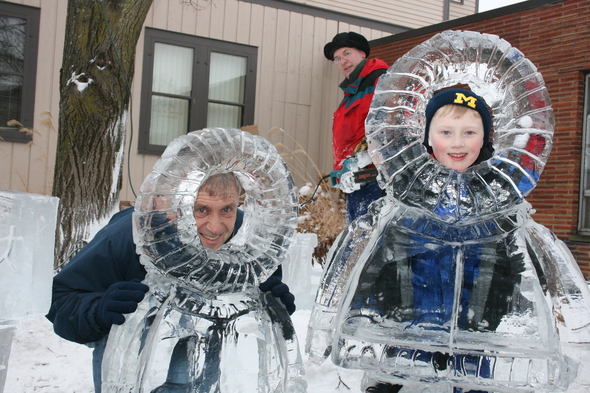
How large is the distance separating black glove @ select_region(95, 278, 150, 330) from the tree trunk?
8.42 feet

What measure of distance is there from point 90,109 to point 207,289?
279 centimetres

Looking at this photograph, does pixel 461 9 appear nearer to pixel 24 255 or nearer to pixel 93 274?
pixel 93 274

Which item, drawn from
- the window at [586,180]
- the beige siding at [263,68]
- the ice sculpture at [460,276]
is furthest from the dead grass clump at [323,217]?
the ice sculpture at [460,276]

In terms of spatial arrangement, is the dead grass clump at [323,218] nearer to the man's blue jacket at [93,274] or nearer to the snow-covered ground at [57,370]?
the snow-covered ground at [57,370]

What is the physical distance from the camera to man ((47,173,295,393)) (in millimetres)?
1857

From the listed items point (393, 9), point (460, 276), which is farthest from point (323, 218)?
point (393, 9)

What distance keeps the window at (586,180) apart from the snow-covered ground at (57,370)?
483cm

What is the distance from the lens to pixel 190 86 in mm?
8328

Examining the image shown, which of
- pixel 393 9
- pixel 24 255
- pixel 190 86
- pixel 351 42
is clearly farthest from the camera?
pixel 393 9

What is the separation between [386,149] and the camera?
1772 millimetres

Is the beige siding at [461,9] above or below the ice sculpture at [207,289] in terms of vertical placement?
above

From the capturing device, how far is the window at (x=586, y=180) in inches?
265

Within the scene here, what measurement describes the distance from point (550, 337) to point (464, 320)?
232mm

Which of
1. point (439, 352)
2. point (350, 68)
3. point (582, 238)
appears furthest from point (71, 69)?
point (582, 238)
